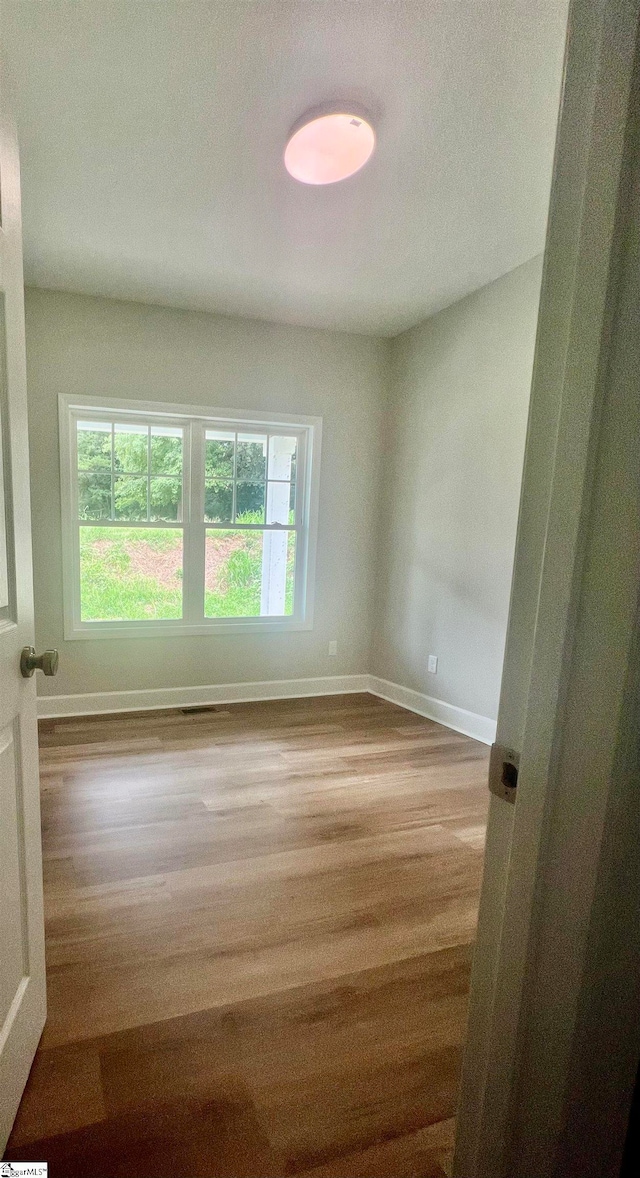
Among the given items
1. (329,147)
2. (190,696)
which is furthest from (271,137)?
(190,696)

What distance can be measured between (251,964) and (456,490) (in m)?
2.91

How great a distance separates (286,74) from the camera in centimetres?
174

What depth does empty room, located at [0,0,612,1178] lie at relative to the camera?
1201mm

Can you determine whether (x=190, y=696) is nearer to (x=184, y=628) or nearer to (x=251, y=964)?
(x=184, y=628)

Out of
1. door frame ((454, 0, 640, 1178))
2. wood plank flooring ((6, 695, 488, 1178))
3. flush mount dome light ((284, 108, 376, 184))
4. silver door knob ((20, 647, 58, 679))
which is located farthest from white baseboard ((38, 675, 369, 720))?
door frame ((454, 0, 640, 1178))

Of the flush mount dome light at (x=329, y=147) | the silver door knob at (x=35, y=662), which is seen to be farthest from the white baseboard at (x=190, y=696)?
the flush mount dome light at (x=329, y=147)

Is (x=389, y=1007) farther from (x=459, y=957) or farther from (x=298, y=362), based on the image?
(x=298, y=362)

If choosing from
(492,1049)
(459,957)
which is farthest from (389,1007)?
(492,1049)

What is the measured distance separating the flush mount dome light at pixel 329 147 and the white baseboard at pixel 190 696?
10.3 feet

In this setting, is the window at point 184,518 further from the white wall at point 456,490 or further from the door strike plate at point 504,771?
the door strike plate at point 504,771

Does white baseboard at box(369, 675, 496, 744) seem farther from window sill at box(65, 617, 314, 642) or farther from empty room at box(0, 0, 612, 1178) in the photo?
window sill at box(65, 617, 314, 642)

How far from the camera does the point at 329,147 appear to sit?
195 cm

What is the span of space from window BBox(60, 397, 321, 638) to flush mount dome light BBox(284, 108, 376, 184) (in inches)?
73.4

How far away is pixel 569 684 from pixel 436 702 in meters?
3.33
